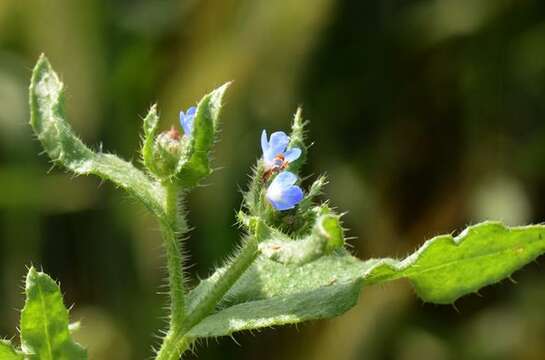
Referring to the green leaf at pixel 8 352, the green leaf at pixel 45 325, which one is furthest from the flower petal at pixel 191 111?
the green leaf at pixel 8 352

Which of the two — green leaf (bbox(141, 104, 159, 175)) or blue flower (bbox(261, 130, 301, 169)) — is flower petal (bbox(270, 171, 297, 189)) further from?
green leaf (bbox(141, 104, 159, 175))

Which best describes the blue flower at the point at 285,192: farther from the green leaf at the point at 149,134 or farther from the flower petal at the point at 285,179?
the green leaf at the point at 149,134

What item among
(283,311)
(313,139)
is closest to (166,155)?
(283,311)

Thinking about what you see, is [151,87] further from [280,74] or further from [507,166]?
[507,166]

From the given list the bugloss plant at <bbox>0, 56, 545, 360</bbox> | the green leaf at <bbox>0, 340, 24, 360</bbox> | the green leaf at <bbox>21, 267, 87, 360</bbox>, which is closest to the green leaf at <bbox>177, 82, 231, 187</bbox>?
the bugloss plant at <bbox>0, 56, 545, 360</bbox>

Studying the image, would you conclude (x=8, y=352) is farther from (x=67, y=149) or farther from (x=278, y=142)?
(x=278, y=142)

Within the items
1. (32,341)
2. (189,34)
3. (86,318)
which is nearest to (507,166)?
(189,34)
